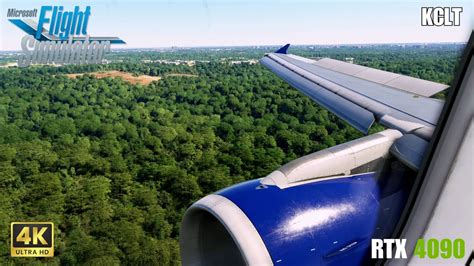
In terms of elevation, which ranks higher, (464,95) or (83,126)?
(464,95)

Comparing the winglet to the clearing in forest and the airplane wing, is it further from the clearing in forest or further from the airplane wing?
the clearing in forest

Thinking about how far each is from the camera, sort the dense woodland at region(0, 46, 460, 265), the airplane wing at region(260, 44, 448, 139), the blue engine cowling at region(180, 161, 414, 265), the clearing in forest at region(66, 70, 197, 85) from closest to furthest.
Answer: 1. the blue engine cowling at region(180, 161, 414, 265)
2. the airplane wing at region(260, 44, 448, 139)
3. the dense woodland at region(0, 46, 460, 265)
4. the clearing in forest at region(66, 70, 197, 85)

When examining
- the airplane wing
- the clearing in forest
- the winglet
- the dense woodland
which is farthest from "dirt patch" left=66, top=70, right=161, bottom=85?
the airplane wing

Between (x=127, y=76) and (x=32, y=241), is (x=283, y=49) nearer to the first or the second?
(x=32, y=241)

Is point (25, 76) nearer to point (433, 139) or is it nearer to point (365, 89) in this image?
point (365, 89)

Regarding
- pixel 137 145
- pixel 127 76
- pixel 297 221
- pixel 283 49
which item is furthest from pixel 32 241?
pixel 127 76

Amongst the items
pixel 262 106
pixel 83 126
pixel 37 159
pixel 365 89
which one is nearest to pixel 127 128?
pixel 83 126
